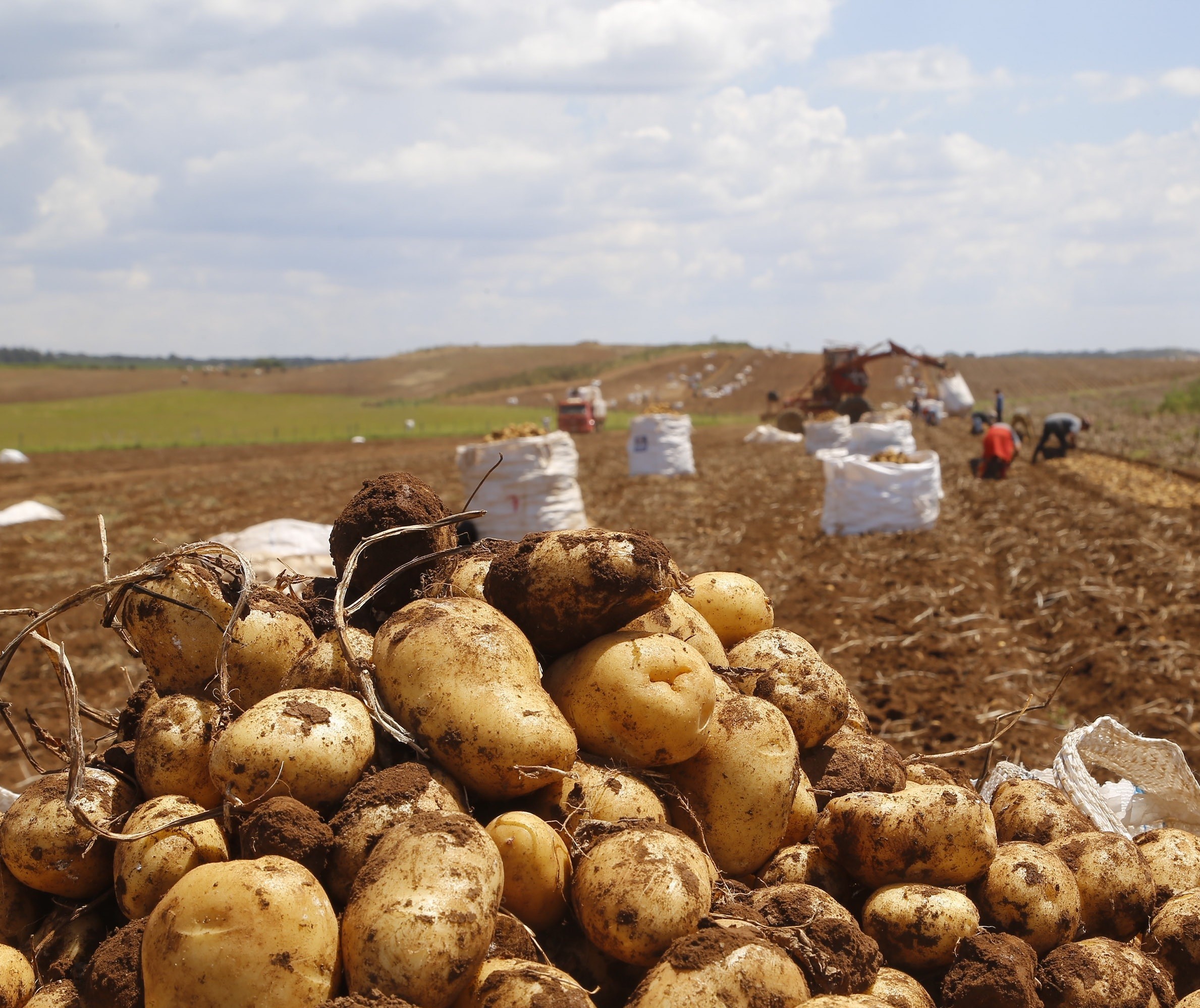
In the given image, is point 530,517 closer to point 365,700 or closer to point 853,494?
point 853,494

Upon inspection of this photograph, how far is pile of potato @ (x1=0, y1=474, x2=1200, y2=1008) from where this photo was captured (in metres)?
2.08

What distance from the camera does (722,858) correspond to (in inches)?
106

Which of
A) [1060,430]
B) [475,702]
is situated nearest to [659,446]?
[1060,430]

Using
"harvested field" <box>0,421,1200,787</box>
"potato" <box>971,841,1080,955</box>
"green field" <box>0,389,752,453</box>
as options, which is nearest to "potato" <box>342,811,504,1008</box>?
"potato" <box>971,841,1080,955</box>

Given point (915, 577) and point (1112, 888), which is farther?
point (915, 577)

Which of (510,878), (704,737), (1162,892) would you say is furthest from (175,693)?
(1162,892)

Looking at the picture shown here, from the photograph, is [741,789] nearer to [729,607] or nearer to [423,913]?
[729,607]

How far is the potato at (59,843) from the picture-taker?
2.47 meters

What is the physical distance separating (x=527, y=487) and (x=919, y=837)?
333 inches

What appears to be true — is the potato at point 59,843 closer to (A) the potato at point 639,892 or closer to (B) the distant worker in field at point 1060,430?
(A) the potato at point 639,892

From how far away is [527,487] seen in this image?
10.8m

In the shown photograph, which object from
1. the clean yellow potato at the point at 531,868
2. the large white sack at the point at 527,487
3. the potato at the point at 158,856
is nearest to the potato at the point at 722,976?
the clean yellow potato at the point at 531,868

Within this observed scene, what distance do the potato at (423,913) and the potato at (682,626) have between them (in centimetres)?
96

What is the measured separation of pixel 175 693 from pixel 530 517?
8.02 m
